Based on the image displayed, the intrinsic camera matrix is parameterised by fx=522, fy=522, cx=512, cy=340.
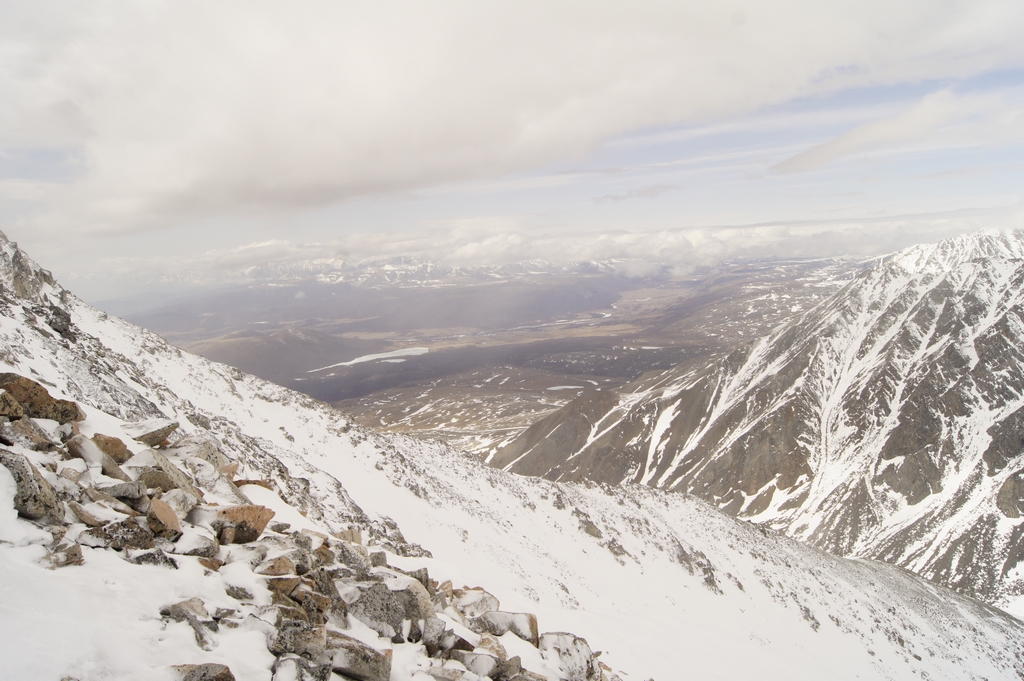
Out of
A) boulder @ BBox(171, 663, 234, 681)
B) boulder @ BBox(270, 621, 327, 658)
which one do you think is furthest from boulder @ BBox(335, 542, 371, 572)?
boulder @ BBox(171, 663, 234, 681)

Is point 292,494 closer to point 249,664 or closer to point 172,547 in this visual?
point 172,547

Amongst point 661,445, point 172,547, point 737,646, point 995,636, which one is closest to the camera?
point 172,547

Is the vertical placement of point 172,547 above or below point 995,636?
above

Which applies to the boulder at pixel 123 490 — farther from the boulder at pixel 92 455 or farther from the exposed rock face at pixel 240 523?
the exposed rock face at pixel 240 523

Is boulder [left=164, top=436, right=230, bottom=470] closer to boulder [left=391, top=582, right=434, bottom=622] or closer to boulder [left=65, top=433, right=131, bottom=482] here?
boulder [left=65, top=433, right=131, bottom=482]

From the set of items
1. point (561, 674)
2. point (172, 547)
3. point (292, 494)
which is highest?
point (172, 547)

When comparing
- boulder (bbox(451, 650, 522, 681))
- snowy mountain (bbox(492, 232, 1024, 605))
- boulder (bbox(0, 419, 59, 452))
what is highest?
boulder (bbox(0, 419, 59, 452))

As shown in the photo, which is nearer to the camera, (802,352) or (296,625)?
(296,625)

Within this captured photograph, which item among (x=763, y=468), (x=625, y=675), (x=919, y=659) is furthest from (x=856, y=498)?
(x=625, y=675)
